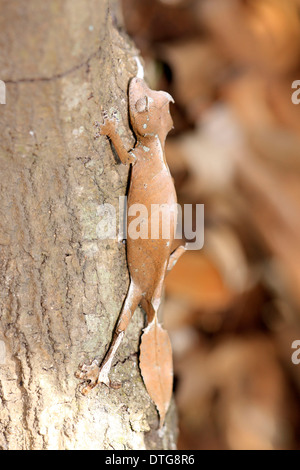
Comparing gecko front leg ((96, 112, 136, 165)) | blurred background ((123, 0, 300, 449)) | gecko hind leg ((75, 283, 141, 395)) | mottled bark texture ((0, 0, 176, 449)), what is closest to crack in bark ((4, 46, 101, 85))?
mottled bark texture ((0, 0, 176, 449))

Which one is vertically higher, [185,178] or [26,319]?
[185,178]

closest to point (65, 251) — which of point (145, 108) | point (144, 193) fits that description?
point (144, 193)

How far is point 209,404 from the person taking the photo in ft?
7.36

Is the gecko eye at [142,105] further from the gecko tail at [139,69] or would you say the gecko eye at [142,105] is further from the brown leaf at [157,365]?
the brown leaf at [157,365]

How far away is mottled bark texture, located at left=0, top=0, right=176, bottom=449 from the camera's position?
72 centimetres

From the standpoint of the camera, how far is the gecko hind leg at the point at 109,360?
89cm

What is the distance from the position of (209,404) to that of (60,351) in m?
1.54

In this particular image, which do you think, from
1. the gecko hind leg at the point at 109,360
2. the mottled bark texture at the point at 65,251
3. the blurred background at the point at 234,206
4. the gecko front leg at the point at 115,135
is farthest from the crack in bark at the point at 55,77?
the blurred background at the point at 234,206

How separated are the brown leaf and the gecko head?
1.19 feet

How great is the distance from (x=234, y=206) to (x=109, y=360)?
4.62 ft

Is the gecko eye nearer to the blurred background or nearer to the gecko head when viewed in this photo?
the gecko head

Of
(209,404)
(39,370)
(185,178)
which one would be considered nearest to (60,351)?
(39,370)
